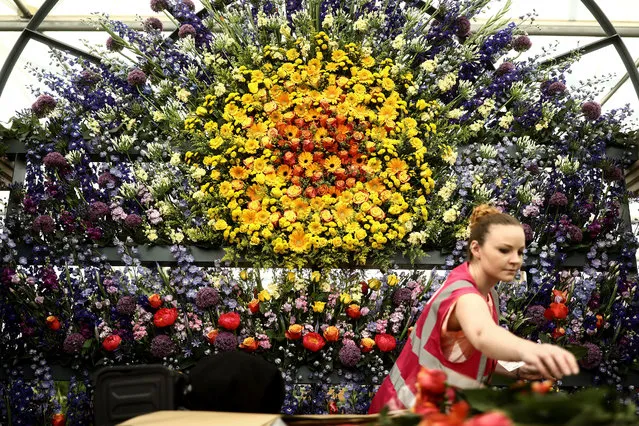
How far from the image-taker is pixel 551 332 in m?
3.21

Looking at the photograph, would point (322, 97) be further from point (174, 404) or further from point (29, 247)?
point (174, 404)

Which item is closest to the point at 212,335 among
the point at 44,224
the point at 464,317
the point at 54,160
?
the point at 44,224

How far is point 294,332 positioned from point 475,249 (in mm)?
1397

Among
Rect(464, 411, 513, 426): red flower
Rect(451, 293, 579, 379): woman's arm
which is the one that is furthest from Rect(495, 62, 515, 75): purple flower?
Rect(464, 411, 513, 426): red flower

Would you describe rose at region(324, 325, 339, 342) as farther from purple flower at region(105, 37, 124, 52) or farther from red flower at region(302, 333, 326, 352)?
purple flower at region(105, 37, 124, 52)

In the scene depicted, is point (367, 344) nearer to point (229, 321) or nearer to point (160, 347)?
point (229, 321)

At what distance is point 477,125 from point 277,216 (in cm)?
114

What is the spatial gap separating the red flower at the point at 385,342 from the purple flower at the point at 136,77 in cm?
180

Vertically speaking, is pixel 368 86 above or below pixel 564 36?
below

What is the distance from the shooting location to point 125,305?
122 inches

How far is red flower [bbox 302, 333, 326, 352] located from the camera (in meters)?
3.03

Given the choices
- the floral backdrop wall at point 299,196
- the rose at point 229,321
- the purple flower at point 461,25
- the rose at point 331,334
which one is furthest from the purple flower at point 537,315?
the purple flower at point 461,25

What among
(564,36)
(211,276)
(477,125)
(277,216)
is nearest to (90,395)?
(211,276)

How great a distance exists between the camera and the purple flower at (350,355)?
303 centimetres
